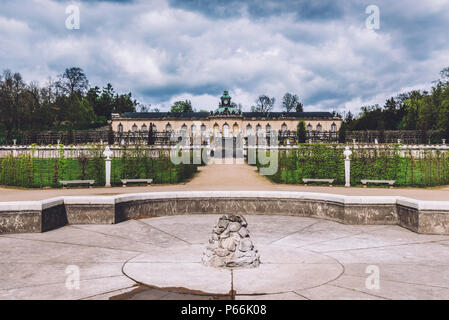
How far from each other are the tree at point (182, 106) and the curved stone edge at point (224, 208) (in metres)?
125

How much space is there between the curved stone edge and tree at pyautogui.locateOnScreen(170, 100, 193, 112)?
409 ft

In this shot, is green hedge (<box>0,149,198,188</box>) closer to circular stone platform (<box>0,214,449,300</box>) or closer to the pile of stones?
circular stone platform (<box>0,214,449,300</box>)

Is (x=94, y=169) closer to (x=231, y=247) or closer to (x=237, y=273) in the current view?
(x=231, y=247)

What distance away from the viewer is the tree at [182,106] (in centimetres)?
13310

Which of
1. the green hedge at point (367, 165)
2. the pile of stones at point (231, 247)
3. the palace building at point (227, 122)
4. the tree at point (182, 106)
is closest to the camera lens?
the pile of stones at point (231, 247)

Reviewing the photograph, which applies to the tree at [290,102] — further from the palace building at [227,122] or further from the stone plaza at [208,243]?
the stone plaza at [208,243]

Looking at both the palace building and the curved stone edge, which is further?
the palace building

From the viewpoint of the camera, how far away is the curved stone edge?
8117 millimetres

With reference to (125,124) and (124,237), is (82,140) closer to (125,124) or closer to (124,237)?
(125,124)

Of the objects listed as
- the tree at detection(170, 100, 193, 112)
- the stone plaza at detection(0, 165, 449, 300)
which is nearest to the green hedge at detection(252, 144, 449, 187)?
the stone plaza at detection(0, 165, 449, 300)

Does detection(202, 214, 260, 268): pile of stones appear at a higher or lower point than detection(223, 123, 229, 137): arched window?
lower

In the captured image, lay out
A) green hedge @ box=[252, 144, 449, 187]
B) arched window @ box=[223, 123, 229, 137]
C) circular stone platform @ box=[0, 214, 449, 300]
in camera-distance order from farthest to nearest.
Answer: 1. arched window @ box=[223, 123, 229, 137]
2. green hedge @ box=[252, 144, 449, 187]
3. circular stone platform @ box=[0, 214, 449, 300]

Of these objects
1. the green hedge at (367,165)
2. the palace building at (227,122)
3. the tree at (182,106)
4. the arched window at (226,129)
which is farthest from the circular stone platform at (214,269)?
the tree at (182,106)

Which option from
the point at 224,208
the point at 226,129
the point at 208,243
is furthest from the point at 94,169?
the point at 226,129
